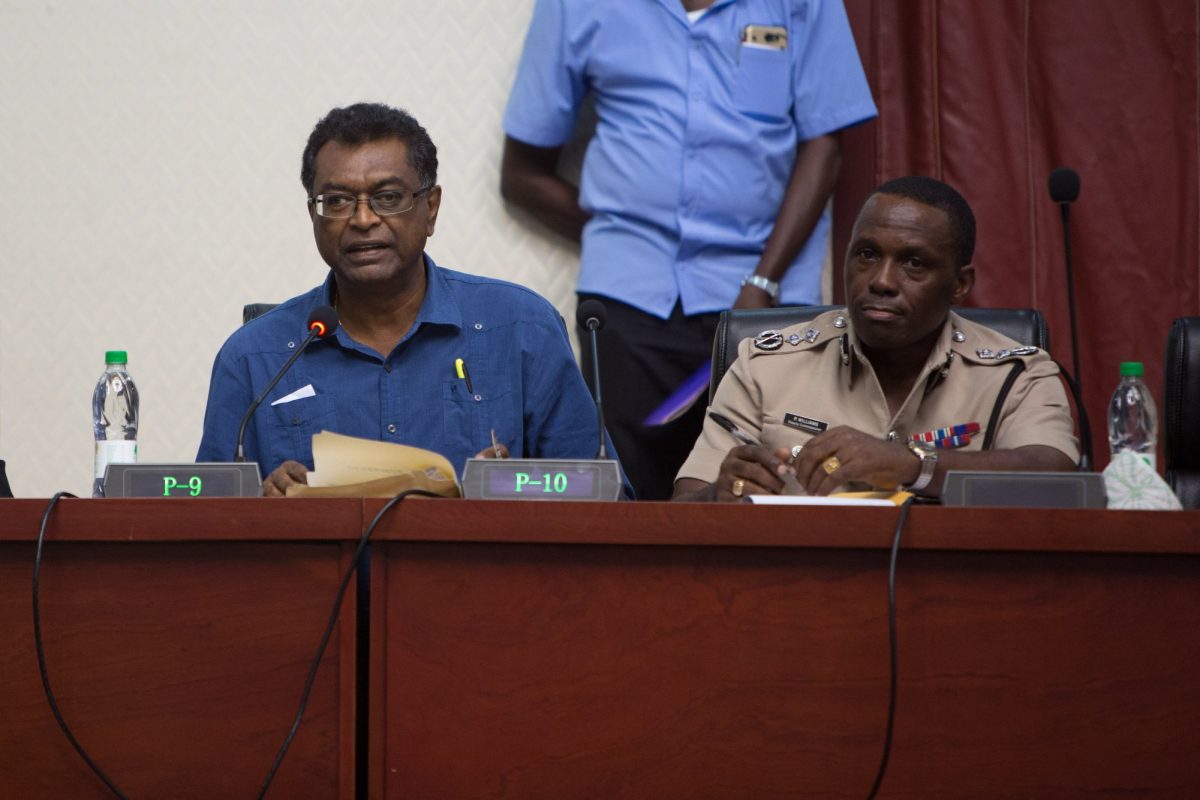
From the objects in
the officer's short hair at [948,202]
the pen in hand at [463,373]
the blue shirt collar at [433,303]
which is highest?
the officer's short hair at [948,202]

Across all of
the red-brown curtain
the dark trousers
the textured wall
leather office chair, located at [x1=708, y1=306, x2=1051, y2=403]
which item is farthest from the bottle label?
the red-brown curtain

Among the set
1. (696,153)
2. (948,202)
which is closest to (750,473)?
(948,202)

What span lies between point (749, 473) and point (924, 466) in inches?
9.3

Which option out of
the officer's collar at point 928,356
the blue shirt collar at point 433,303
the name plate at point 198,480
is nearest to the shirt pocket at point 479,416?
the blue shirt collar at point 433,303

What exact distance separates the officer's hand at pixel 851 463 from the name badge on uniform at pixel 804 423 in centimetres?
37

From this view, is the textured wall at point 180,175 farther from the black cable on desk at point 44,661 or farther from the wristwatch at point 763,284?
the black cable on desk at point 44,661

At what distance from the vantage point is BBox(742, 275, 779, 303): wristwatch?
2826 millimetres

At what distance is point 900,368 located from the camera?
2238mm

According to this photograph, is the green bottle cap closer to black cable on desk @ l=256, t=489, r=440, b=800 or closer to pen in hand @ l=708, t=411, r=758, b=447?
pen in hand @ l=708, t=411, r=758, b=447

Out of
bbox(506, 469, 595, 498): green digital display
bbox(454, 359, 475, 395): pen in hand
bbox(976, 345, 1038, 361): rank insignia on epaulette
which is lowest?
bbox(506, 469, 595, 498): green digital display

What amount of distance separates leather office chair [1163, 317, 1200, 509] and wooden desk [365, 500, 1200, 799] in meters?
0.89

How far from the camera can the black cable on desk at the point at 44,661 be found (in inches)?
54.8

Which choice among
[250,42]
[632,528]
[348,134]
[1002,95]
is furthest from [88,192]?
[632,528]

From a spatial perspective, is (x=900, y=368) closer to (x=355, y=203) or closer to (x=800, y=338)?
(x=800, y=338)
